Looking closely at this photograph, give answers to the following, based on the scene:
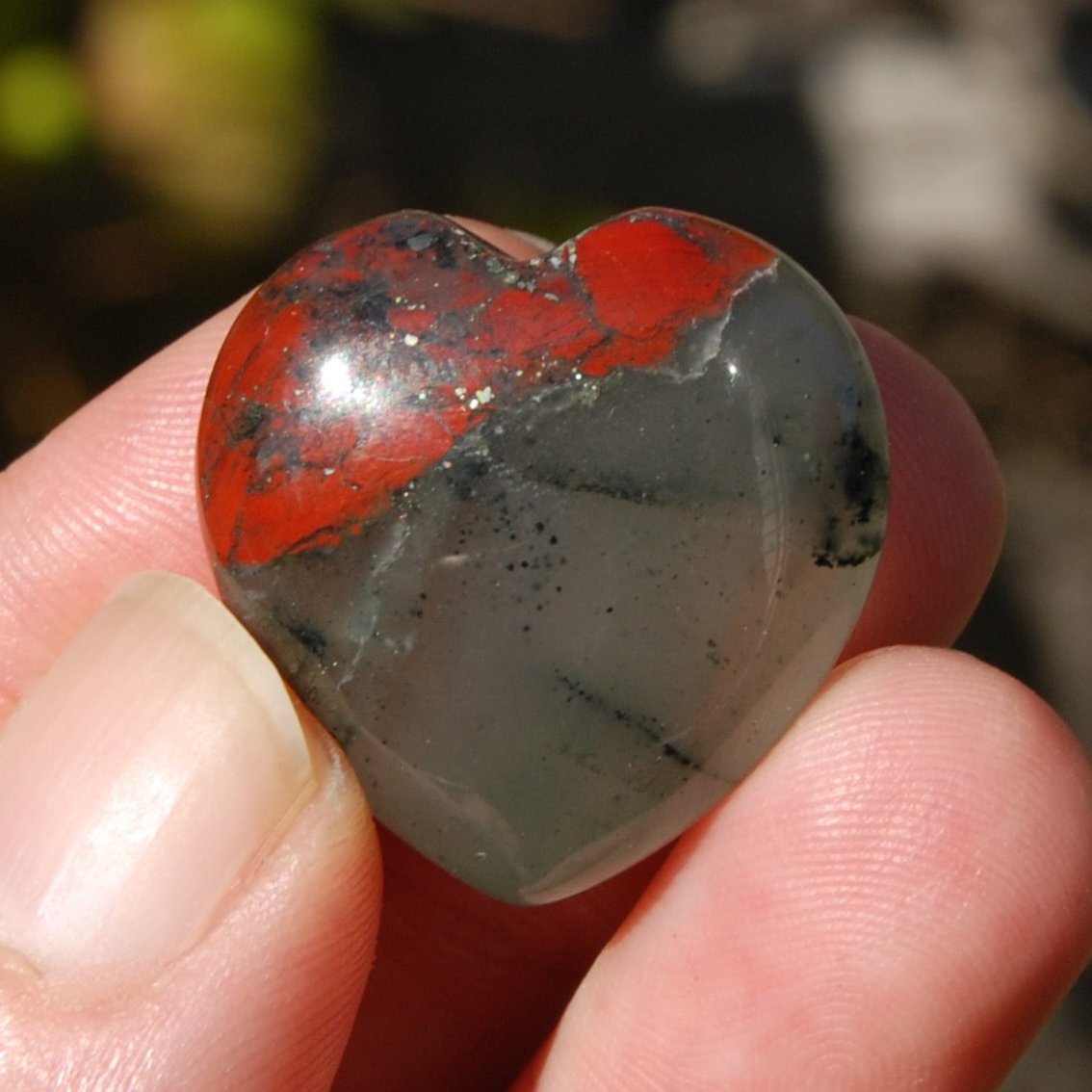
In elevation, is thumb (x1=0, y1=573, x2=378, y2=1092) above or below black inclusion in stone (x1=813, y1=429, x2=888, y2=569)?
below

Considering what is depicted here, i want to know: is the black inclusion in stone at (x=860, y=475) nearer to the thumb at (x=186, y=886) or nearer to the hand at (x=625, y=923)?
the hand at (x=625, y=923)

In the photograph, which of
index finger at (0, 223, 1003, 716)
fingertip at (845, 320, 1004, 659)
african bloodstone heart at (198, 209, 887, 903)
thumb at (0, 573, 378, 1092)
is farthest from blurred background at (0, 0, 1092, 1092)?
thumb at (0, 573, 378, 1092)

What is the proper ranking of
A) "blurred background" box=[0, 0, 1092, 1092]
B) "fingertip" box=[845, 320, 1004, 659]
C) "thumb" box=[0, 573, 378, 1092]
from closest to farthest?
"thumb" box=[0, 573, 378, 1092] < "fingertip" box=[845, 320, 1004, 659] < "blurred background" box=[0, 0, 1092, 1092]

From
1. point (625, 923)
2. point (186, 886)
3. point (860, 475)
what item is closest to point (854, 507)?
point (860, 475)

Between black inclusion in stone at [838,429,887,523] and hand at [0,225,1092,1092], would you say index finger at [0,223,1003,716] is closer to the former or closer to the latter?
hand at [0,225,1092,1092]

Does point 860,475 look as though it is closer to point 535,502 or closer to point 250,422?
point 535,502

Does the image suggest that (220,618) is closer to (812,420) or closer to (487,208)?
(812,420)

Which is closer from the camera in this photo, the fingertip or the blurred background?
the fingertip

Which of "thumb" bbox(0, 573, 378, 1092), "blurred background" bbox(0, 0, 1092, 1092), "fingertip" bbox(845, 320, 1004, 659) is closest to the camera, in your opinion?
"thumb" bbox(0, 573, 378, 1092)
